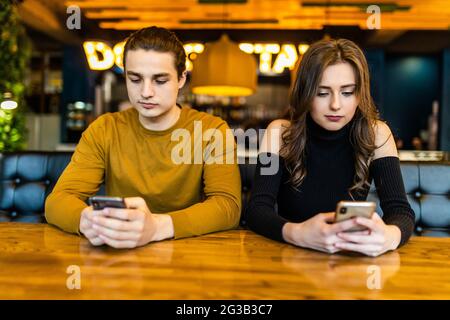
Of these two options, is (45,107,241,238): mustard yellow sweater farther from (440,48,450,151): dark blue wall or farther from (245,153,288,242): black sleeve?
(440,48,450,151): dark blue wall

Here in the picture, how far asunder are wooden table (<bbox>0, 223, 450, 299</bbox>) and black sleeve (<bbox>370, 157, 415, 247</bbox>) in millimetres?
95

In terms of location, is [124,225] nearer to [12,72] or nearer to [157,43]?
[157,43]

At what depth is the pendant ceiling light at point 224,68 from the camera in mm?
4039

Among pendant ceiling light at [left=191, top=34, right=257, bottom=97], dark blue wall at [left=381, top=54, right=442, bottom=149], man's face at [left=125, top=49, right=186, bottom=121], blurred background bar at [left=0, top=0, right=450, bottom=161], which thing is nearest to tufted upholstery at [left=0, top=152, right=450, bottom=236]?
man's face at [left=125, top=49, right=186, bottom=121]

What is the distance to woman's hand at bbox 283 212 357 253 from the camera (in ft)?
3.67

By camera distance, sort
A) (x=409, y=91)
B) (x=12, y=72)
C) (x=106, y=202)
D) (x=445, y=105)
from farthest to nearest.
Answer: (x=409, y=91)
(x=445, y=105)
(x=12, y=72)
(x=106, y=202)

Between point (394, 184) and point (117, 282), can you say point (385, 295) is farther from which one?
point (394, 184)

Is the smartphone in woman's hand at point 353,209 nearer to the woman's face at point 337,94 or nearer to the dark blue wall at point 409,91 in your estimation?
the woman's face at point 337,94

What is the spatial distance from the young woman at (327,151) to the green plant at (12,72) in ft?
10.7

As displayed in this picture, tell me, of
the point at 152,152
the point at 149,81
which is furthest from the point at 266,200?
the point at 149,81

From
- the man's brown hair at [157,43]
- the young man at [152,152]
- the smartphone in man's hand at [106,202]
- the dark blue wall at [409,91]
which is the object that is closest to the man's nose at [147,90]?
the young man at [152,152]

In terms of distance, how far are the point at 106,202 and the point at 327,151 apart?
0.86 metres

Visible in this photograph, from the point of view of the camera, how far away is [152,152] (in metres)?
1.65

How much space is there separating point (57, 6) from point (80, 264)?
6.35m
